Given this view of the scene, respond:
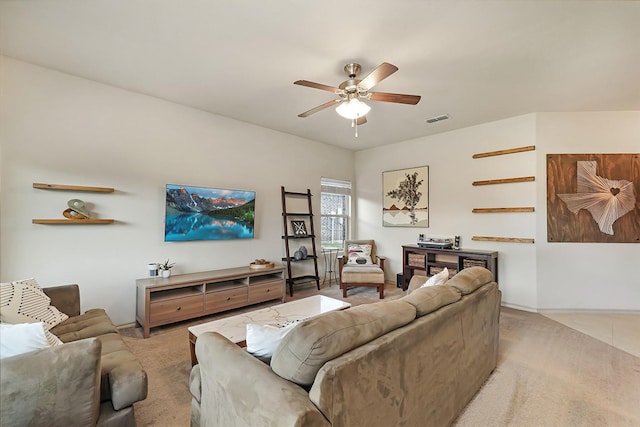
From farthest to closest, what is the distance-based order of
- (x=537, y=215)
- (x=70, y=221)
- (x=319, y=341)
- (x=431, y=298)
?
(x=537, y=215) → (x=70, y=221) → (x=431, y=298) → (x=319, y=341)

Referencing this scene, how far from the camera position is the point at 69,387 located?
1.25 metres

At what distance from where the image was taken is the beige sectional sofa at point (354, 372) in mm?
1015

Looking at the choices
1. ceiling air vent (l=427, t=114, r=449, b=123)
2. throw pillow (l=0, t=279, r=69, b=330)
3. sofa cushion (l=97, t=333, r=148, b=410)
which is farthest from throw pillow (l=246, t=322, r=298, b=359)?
ceiling air vent (l=427, t=114, r=449, b=123)

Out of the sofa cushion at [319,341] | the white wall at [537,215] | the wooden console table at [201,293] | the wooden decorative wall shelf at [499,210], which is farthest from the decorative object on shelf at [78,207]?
the wooden decorative wall shelf at [499,210]

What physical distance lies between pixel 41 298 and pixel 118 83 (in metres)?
2.30

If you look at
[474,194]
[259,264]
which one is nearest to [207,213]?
[259,264]

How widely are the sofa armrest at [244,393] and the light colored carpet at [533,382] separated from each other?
72 centimetres

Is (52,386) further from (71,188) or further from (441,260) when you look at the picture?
(441,260)

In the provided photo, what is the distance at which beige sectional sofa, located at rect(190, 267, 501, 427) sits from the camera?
1015 millimetres

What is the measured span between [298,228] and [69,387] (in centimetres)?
385

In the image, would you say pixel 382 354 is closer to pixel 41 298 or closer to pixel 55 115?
pixel 41 298

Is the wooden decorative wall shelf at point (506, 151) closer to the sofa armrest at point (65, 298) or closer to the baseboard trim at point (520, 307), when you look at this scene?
the baseboard trim at point (520, 307)

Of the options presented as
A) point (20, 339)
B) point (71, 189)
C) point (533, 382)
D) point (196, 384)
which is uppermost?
point (71, 189)

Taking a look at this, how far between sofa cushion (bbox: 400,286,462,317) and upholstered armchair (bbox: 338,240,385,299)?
259 cm
